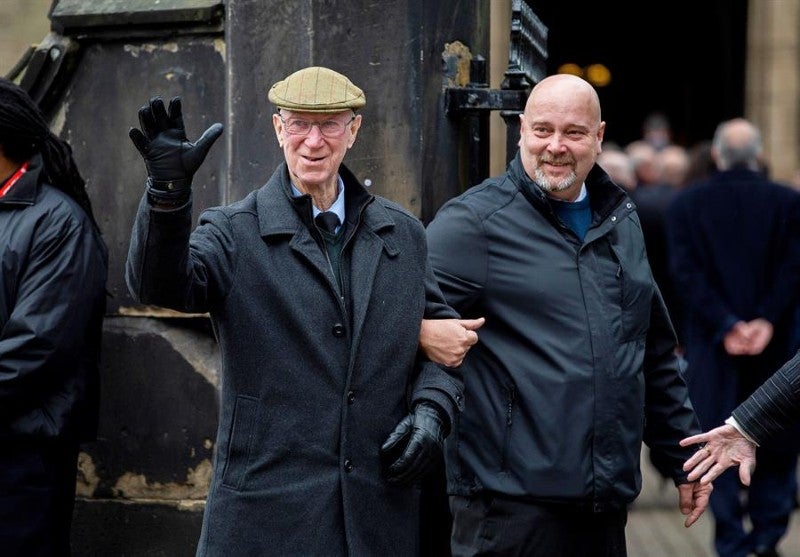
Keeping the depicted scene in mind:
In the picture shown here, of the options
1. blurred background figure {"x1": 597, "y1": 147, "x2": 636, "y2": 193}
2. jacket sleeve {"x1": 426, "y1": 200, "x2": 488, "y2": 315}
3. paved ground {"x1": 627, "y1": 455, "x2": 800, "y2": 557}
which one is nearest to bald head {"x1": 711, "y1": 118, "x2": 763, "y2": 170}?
blurred background figure {"x1": 597, "y1": 147, "x2": 636, "y2": 193}

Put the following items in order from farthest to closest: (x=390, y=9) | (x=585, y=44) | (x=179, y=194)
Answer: (x=585, y=44)
(x=390, y=9)
(x=179, y=194)

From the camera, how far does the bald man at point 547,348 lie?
4164 mm

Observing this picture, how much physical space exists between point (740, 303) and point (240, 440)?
13.1 feet

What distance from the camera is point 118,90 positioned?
5.13 meters

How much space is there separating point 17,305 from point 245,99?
40.8 inches

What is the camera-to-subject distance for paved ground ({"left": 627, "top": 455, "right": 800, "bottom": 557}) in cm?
742

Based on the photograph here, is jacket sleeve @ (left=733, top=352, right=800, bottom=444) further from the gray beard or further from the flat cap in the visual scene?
the flat cap

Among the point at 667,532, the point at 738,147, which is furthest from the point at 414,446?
the point at 667,532

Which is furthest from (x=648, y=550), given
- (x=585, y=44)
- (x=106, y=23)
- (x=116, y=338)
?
(x=585, y=44)

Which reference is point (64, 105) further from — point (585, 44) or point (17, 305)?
point (585, 44)

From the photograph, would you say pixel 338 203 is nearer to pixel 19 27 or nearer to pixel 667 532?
pixel 667 532

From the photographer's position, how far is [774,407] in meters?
4.50

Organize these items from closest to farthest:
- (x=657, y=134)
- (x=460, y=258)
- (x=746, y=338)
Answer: (x=460, y=258) < (x=746, y=338) < (x=657, y=134)

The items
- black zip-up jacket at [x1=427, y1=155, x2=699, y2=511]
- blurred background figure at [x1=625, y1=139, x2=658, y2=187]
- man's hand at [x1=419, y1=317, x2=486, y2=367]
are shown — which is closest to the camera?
man's hand at [x1=419, y1=317, x2=486, y2=367]
